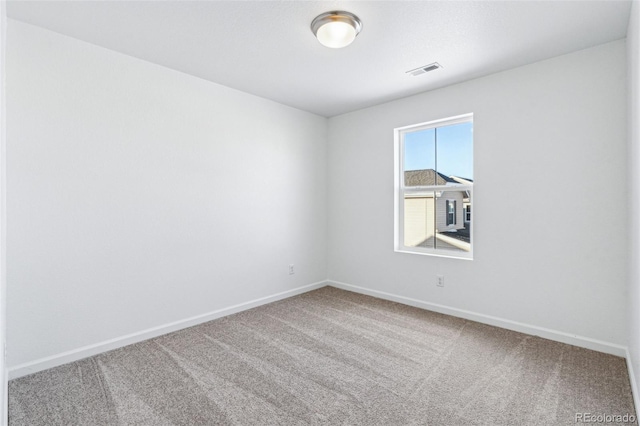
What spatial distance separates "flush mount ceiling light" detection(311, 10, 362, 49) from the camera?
218cm

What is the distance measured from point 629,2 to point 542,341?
2.59 metres

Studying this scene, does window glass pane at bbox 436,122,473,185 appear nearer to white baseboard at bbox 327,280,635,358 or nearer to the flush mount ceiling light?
white baseboard at bbox 327,280,635,358

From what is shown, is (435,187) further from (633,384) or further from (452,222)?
→ (633,384)

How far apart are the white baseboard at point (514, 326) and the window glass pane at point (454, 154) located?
1.40 metres

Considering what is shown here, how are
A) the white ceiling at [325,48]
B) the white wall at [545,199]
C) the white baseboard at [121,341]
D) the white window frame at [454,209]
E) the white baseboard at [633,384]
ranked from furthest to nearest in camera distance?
the white window frame at [454,209], the white wall at [545,199], the white baseboard at [121,341], the white ceiling at [325,48], the white baseboard at [633,384]

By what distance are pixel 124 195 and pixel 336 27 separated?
220 cm

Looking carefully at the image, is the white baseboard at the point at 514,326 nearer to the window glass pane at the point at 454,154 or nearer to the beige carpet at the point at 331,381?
the beige carpet at the point at 331,381

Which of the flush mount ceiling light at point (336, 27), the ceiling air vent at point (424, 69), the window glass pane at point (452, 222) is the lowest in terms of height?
the window glass pane at point (452, 222)

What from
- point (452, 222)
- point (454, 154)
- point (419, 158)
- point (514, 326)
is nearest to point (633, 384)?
point (514, 326)

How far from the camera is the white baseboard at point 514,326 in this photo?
8.45 feet

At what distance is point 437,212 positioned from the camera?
3.75m

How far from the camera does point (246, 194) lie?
3721mm

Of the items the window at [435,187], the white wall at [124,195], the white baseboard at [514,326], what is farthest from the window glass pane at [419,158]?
the white wall at [124,195]

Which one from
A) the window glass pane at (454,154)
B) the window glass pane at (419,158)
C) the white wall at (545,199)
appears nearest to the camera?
the white wall at (545,199)
